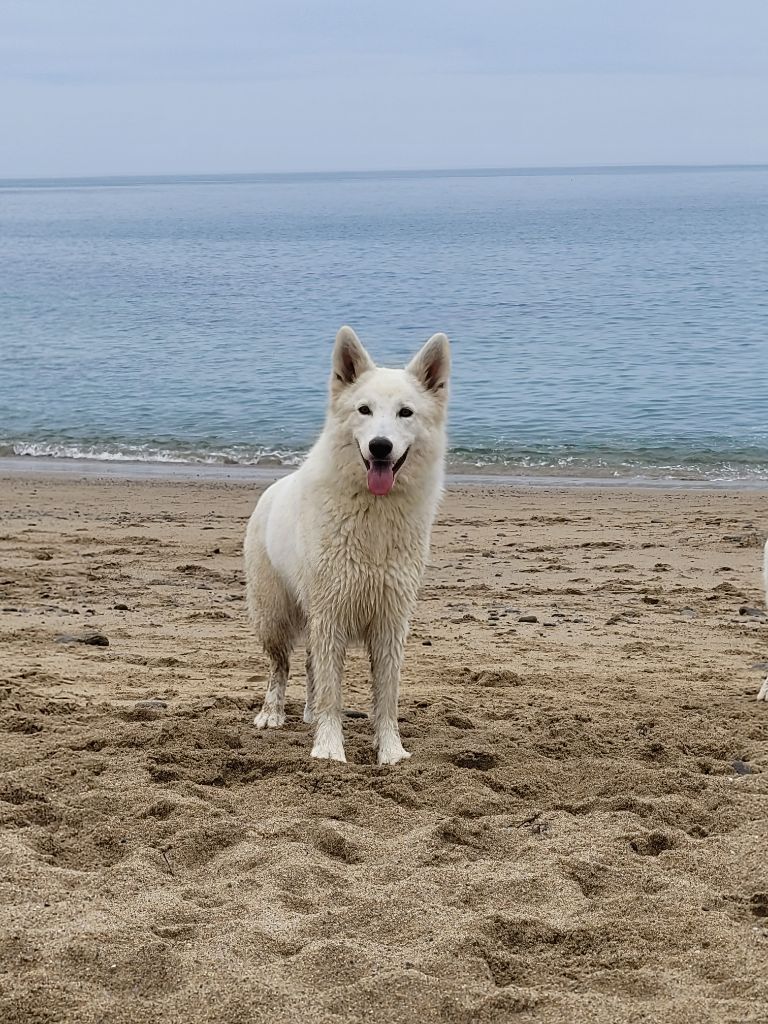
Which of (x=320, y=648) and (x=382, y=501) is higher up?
(x=382, y=501)

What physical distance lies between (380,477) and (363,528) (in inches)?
14.6

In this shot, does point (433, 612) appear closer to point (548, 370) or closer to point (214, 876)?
point (214, 876)

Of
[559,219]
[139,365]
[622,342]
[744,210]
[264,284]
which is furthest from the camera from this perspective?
[744,210]

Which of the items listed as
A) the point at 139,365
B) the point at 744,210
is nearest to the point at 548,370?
the point at 139,365

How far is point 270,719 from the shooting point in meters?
6.66

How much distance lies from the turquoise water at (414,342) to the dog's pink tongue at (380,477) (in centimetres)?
1249

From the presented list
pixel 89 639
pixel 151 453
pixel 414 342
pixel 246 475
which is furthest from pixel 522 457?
pixel 414 342

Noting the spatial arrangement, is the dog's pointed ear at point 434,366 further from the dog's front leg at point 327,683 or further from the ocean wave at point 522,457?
the ocean wave at point 522,457

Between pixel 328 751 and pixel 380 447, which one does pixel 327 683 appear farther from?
pixel 380 447

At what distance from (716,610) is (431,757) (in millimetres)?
4348

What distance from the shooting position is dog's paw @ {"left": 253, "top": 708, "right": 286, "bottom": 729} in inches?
261

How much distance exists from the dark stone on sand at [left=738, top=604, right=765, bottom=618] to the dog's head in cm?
428

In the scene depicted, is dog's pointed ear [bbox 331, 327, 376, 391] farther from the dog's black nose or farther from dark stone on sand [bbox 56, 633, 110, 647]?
dark stone on sand [bbox 56, 633, 110, 647]

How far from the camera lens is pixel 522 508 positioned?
14344 millimetres
